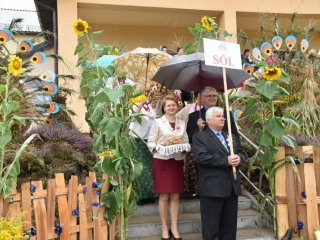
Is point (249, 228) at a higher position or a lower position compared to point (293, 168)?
lower

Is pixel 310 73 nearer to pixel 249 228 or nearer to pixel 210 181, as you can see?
pixel 249 228

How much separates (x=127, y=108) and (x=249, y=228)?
2.21m

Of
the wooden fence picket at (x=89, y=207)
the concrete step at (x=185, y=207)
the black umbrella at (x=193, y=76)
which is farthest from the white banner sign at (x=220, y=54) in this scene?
the concrete step at (x=185, y=207)

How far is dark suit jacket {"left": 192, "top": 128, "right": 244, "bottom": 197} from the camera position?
3.84m

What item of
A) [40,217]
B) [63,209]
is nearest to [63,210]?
[63,209]

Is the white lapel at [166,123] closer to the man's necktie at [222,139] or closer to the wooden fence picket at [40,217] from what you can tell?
the man's necktie at [222,139]

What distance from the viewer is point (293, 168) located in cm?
437

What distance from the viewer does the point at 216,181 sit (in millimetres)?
3859

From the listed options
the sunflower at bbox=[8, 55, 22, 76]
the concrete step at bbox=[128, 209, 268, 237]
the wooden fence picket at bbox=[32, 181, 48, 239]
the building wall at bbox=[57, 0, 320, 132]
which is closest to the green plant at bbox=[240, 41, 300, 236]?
the concrete step at bbox=[128, 209, 268, 237]

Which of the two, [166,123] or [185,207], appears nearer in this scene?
[166,123]

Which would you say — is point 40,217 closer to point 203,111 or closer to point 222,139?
point 222,139

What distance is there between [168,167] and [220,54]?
134 centimetres

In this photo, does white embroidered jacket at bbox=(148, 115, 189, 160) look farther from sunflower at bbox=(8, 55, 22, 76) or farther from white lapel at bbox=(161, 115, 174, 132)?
sunflower at bbox=(8, 55, 22, 76)

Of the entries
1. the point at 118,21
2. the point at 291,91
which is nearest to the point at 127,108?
the point at 291,91
